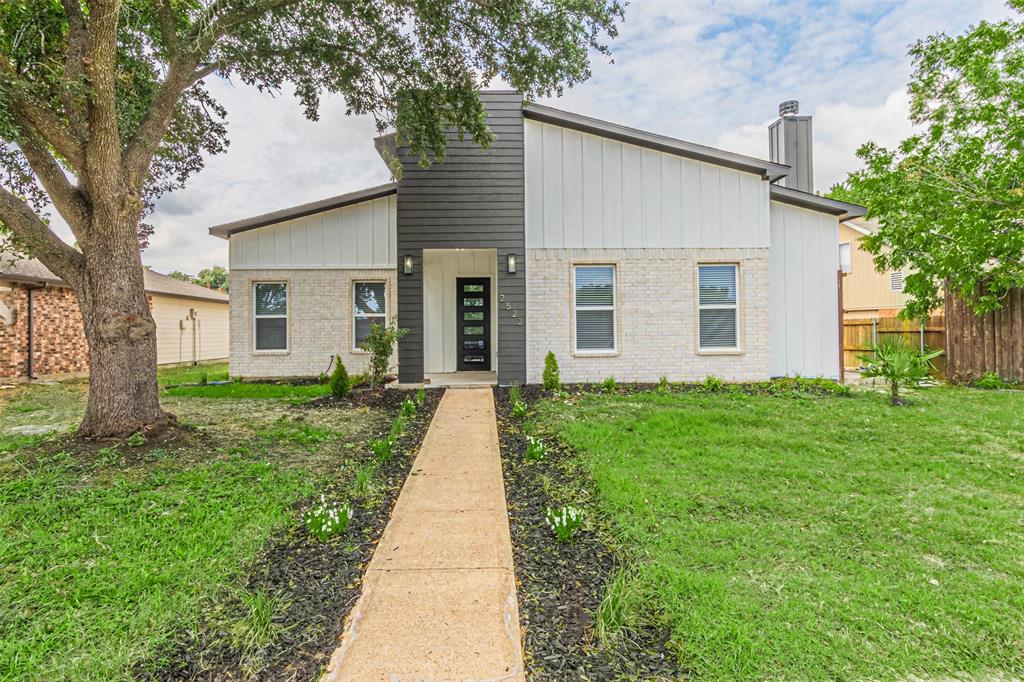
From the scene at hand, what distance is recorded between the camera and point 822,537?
3.02 metres

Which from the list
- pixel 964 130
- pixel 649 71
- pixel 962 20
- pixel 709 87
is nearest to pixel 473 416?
pixel 649 71

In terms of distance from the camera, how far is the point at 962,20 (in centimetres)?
1019

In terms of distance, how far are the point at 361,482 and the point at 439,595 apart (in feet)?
5.79

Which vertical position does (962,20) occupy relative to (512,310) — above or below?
above

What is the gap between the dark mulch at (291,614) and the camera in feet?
6.48

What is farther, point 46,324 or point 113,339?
point 46,324

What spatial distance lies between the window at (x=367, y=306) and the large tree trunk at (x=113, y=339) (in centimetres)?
569

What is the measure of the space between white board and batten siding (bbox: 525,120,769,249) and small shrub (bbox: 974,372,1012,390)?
4906 millimetres

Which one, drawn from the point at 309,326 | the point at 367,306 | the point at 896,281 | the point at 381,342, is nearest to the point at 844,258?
the point at 896,281

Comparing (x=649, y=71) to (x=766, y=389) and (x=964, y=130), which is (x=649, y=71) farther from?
(x=964, y=130)

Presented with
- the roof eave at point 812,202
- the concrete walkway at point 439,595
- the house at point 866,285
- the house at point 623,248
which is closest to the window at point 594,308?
the house at point 623,248

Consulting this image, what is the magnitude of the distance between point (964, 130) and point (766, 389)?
793 centimetres

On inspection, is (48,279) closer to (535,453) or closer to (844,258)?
(535,453)

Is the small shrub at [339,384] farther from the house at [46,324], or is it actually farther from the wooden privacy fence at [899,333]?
the wooden privacy fence at [899,333]
